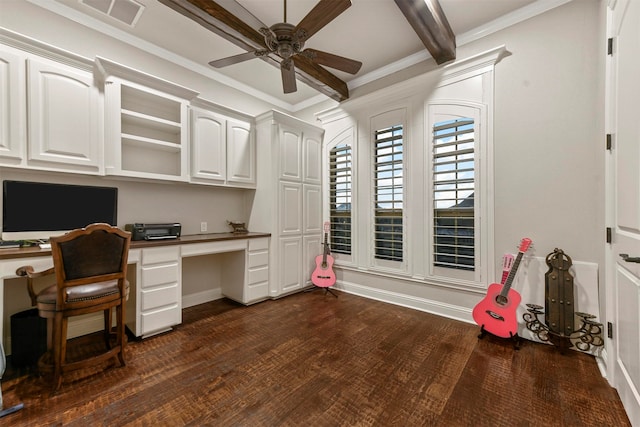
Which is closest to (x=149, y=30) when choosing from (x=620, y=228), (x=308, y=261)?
(x=308, y=261)

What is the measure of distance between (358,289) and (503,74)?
9.60 feet

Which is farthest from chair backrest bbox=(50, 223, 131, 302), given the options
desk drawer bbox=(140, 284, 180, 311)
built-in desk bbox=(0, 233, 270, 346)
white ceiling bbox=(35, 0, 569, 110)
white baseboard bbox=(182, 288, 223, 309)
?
white ceiling bbox=(35, 0, 569, 110)

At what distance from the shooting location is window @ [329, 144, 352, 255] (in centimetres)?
382

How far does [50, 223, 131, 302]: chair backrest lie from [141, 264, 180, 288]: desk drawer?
0.44 meters

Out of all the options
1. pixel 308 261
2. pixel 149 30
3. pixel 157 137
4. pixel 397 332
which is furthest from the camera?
pixel 308 261

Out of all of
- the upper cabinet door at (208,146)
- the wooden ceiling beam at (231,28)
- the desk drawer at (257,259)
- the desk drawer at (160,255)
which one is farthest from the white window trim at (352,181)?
the desk drawer at (160,255)

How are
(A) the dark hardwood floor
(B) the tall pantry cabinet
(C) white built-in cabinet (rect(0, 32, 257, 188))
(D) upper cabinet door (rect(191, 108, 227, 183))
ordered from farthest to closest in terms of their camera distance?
(B) the tall pantry cabinet < (D) upper cabinet door (rect(191, 108, 227, 183)) < (C) white built-in cabinet (rect(0, 32, 257, 188)) < (A) the dark hardwood floor

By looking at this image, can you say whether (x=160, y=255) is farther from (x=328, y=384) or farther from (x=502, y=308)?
(x=502, y=308)

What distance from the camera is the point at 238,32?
2.54 meters

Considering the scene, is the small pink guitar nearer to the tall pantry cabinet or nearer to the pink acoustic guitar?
the tall pantry cabinet

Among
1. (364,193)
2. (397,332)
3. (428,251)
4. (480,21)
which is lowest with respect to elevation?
(397,332)

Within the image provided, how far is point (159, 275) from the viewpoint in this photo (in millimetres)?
2477

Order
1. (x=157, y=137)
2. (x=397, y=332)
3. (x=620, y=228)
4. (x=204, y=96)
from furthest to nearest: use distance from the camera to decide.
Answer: (x=204, y=96) < (x=157, y=137) < (x=397, y=332) < (x=620, y=228)

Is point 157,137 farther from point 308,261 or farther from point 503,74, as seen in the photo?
point 503,74
